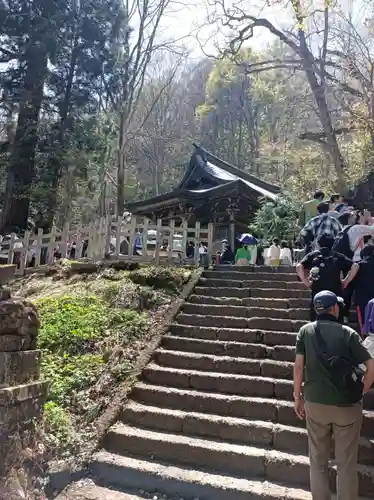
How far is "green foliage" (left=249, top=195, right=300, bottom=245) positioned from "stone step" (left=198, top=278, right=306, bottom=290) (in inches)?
239

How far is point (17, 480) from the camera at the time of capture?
4.20 metres

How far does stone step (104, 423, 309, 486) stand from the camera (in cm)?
424

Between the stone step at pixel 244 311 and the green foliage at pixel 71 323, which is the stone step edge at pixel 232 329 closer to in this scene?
the stone step at pixel 244 311

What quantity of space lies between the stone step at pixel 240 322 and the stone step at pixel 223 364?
2.98 feet

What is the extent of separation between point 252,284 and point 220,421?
374cm

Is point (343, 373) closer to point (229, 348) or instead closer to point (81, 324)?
point (229, 348)

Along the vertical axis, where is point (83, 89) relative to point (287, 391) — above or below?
above

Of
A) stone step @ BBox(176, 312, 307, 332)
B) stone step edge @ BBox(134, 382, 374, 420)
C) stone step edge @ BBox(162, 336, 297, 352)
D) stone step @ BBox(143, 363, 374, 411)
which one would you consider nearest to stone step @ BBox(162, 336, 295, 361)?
stone step edge @ BBox(162, 336, 297, 352)

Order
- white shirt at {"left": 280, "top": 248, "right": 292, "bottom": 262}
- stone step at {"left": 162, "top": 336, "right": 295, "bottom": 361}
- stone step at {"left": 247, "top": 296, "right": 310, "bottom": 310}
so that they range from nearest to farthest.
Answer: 1. stone step at {"left": 162, "top": 336, "right": 295, "bottom": 361}
2. stone step at {"left": 247, "top": 296, "right": 310, "bottom": 310}
3. white shirt at {"left": 280, "top": 248, "right": 292, "bottom": 262}

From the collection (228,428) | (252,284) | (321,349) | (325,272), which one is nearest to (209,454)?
(228,428)

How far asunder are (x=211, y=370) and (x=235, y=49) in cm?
1742

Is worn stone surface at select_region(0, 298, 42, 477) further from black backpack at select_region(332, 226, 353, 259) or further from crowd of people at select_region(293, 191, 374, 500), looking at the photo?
Answer: black backpack at select_region(332, 226, 353, 259)

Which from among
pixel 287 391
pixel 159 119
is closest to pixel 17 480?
pixel 287 391

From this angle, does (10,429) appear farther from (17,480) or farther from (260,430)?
(260,430)
